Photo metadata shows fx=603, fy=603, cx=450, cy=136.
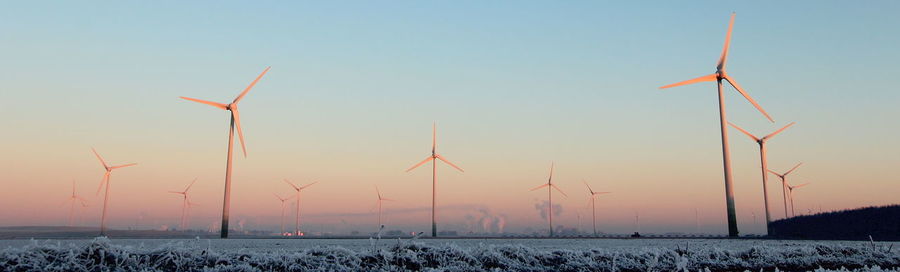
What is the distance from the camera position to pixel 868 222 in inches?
2522

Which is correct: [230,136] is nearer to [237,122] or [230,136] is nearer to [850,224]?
[237,122]

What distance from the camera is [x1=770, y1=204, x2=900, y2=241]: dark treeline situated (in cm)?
5912

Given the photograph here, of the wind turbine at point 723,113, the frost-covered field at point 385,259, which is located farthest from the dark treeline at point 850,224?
the frost-covered field at point 385,259

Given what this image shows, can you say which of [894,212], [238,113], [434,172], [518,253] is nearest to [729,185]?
[894,212]

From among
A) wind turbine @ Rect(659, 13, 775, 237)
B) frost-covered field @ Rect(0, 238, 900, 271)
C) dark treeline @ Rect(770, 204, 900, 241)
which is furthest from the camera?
dark treeline @ Rect(770, 204, 900, 241)

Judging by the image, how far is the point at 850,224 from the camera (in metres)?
66.3

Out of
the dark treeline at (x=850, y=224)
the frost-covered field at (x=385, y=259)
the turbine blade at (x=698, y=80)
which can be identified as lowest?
the frost-covered field at (x=385, y=259)

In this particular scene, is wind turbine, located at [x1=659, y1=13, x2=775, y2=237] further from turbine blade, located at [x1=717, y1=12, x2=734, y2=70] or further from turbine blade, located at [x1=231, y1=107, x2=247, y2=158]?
turbine blade, located at [x1=231, y1=107, x2=247, y2=158]

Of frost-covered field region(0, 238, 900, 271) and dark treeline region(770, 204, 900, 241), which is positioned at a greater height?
dark treeline region(770, 204, 900, 241)

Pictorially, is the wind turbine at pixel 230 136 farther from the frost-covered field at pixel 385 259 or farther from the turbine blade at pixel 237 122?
the frost-covered field at pixel 385 259

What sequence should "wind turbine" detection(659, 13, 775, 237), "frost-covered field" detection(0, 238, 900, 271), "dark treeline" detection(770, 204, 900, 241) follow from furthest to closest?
"dark treeline" detection(770, 204, 900, 241)
"wind turbine" detection(659, 13, 775, 237)
"frost-covered field" detection(0, 238, 900, 271)

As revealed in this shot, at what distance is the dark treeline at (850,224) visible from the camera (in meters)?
59.1

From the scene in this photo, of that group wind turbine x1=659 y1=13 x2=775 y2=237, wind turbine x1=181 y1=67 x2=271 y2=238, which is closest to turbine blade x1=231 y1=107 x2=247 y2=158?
wind turbine x1=181 y1=67 x2=271 y2=238

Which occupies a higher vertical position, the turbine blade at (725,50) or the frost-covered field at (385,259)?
the turbine blade at (725,50)
